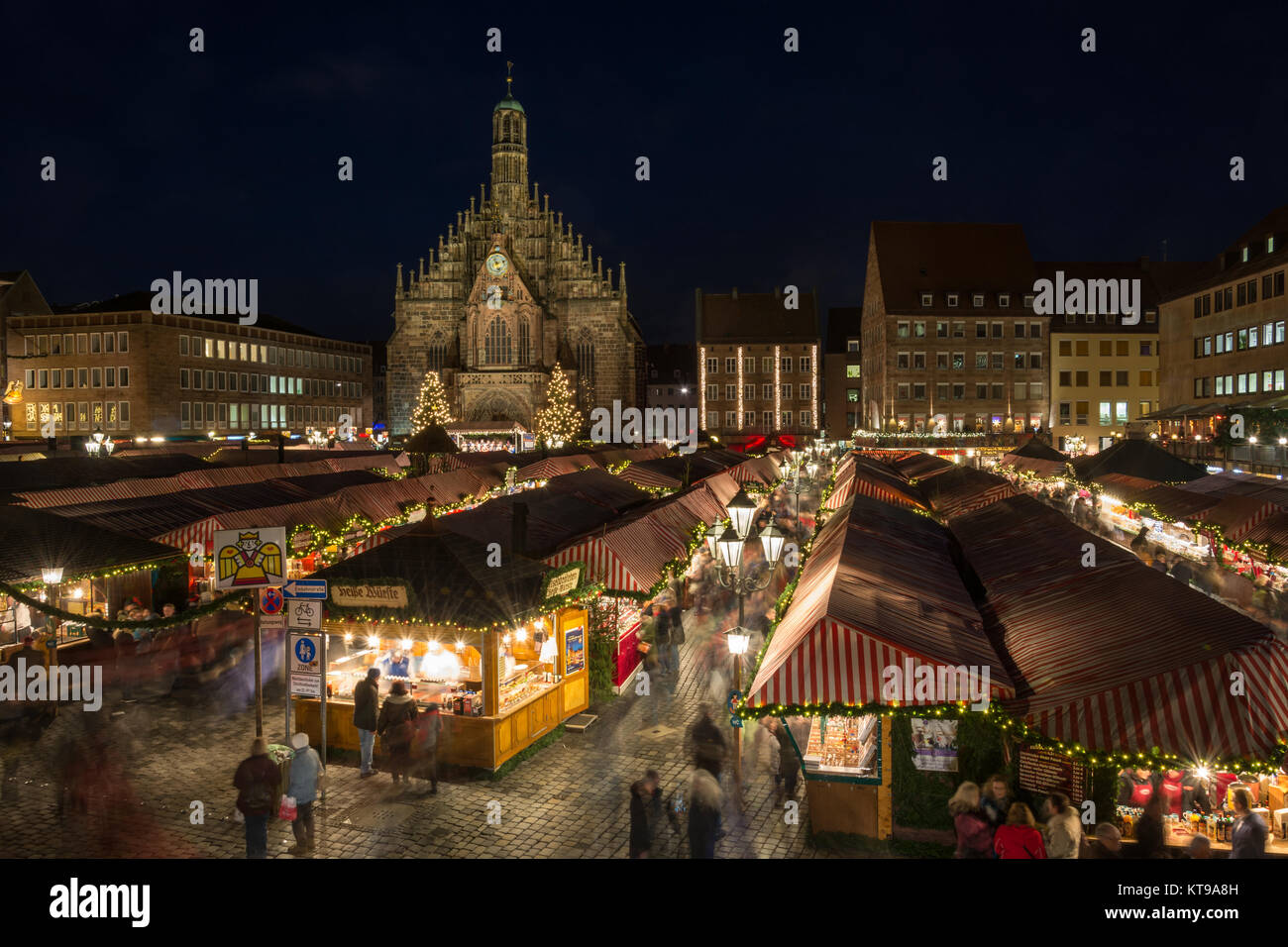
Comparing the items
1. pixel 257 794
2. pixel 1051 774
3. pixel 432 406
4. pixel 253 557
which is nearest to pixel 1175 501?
pixel 1051 774

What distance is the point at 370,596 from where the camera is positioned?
11.0 meters

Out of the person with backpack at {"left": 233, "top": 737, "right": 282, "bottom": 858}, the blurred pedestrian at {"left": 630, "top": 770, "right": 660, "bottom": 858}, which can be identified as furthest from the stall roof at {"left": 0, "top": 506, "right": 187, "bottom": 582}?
the blurred pedestrian at {"left": 630, "top": 770, "right": 660, "bottom": 858}

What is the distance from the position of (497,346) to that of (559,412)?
953 cm

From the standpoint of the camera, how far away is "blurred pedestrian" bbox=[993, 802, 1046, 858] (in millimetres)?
6855

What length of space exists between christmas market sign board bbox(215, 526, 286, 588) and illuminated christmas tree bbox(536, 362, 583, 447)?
5329 centimetres

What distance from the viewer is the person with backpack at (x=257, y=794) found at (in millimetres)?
7938

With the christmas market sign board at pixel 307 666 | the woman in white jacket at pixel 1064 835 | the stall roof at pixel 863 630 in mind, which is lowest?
the woman in white jacket at pixel 1064 835

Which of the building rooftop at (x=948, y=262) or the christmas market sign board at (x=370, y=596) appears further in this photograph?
the building rooftop at (x=948, y=262)

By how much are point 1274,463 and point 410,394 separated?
2382 inches

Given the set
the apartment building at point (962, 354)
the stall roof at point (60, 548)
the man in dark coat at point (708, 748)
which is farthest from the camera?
the apartment building at point (962, 354)

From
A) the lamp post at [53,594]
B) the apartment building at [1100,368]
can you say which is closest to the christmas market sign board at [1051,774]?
the lamp post at [53,594]

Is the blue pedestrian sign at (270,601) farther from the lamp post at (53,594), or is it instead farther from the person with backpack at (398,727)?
the lamp post at (53,594)

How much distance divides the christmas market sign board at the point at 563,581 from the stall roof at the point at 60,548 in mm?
7848

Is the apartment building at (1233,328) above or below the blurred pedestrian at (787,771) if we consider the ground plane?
above
